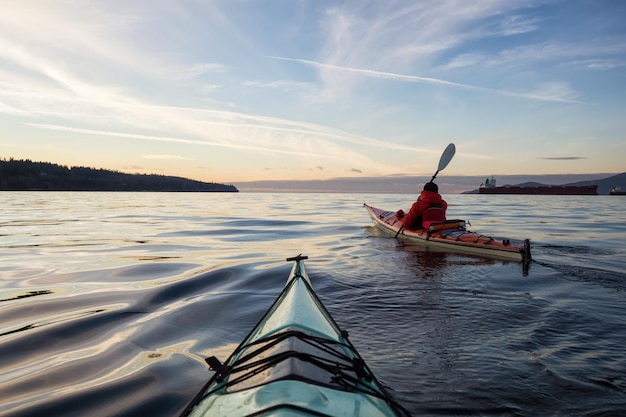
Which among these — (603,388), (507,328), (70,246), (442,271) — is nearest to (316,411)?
(603,388)

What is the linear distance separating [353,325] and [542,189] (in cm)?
10283

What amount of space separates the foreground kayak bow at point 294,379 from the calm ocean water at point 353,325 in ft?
3.11

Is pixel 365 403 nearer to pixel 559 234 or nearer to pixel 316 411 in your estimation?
pixel 316 411

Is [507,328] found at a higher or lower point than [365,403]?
lower

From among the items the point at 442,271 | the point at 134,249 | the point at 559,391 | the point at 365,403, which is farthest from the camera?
the point at 134,249

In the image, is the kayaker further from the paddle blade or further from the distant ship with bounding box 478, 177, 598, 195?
the distant ship with bounding box 478, 177, 598, 195

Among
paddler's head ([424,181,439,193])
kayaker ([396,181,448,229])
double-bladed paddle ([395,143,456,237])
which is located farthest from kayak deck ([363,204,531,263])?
double-bladed paddle ([395,143,456,237])

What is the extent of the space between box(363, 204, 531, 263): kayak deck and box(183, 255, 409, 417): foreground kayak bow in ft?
26.2

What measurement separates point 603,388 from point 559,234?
14.4 meters

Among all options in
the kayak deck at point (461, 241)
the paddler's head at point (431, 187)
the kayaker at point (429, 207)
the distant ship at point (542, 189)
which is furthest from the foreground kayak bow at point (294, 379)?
the distant ship at point (542, 189)

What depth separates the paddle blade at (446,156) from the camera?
15.5 m

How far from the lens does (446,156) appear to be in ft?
51.5

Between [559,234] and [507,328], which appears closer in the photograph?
[507,328]

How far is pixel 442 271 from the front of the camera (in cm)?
873
